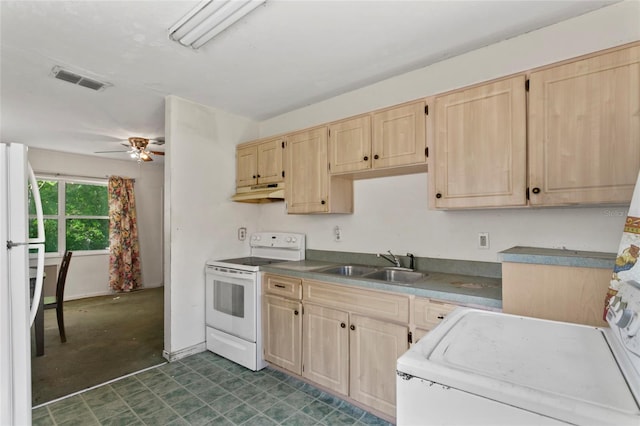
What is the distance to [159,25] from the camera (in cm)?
190

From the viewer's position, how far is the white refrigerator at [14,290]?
137 cm

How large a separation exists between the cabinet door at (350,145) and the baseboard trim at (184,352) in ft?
7.18

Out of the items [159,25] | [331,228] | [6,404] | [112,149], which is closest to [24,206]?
[6,404]

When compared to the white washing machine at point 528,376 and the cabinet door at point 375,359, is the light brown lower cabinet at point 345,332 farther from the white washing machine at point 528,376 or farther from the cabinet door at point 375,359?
the white washing machine at point 528,376

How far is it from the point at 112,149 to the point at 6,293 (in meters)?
4.49

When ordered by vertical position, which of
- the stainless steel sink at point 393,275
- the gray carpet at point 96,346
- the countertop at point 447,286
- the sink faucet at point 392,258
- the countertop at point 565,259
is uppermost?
the countertop at point 565,259

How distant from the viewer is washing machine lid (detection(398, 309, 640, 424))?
706 millimetres

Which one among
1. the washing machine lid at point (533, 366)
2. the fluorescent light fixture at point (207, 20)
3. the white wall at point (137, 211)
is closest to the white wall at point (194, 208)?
the fluorescent light fixture at point (207, 20)

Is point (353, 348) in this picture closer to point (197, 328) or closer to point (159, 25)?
point (197, 328)

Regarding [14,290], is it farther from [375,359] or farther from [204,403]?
[375,359]

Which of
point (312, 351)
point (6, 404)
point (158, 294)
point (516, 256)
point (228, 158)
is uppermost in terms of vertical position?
point (228, 158)

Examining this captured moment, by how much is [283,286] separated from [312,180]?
3.13 feet

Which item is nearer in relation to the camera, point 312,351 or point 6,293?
→ point 6,293

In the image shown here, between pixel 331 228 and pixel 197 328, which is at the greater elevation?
pixel 331 228
